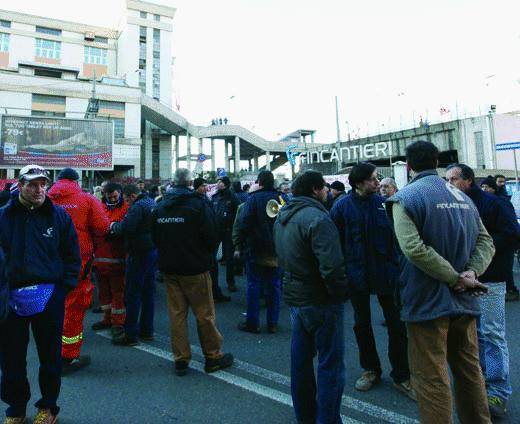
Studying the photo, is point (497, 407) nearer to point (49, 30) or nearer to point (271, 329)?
point (271, 329)

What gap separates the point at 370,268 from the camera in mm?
3473

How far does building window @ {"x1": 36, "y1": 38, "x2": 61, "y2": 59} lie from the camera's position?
55.9 metres

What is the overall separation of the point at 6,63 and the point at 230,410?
65800 millimetres

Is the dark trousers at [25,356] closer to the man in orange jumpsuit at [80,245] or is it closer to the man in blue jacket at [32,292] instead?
the man in blue jacket at [32,292]

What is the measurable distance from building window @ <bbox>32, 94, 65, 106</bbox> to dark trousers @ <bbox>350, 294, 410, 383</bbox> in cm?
4789

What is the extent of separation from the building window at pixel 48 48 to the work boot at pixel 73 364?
2528 inches

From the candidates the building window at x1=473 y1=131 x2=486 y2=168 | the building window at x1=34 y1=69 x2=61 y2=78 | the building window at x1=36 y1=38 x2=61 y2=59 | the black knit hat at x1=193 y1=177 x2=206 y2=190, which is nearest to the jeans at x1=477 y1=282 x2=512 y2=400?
the black knit hat at x1=193 y1=177 x2=206 y2=190

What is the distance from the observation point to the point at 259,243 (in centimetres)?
514

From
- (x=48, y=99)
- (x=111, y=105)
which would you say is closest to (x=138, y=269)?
(x=111, y=105)

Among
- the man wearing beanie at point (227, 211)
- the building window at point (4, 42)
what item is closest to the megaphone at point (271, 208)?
the man wearing beanie at point (227, 211)

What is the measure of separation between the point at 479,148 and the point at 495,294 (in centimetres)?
3223

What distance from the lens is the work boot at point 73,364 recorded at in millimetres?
3893

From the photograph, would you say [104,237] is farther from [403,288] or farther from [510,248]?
[510,248]

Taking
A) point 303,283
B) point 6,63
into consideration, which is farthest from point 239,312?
point 6,63
